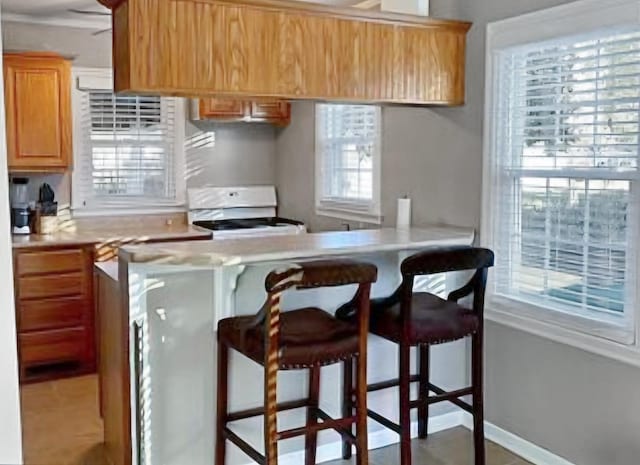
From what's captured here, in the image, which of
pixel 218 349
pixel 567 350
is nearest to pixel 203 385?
pixel 218 349

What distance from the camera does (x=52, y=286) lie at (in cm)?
446

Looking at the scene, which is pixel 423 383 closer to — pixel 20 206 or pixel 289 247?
pixel 289 247

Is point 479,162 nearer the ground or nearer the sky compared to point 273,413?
nearer the sky

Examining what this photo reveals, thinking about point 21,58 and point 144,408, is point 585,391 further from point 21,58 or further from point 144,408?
point 21,58

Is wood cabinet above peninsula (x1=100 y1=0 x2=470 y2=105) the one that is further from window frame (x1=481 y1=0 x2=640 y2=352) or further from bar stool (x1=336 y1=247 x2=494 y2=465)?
bar stool (x1=336 y1=247 x2=494 y2=465)

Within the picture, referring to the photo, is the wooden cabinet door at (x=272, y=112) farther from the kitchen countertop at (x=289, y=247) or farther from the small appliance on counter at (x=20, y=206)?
the kitchen countertop at (x=289, y=247)

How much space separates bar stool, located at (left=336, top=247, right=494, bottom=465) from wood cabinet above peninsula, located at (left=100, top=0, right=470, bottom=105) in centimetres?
90

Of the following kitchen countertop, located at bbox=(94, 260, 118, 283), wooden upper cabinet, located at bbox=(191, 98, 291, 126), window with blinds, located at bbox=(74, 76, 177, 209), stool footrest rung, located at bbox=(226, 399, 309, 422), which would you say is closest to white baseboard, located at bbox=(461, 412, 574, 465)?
stool footrest rung, located at bbox=(226, 399, 309, 422)

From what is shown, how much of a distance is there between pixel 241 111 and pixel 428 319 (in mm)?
2912

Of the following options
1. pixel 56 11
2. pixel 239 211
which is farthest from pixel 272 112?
pixel 56 11

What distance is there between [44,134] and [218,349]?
8.42 ft

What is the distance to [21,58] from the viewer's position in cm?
452

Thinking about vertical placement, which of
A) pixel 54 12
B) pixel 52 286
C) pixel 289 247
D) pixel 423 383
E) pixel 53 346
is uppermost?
pixel 54 12

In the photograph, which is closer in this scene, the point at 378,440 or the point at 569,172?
the point at 569,172
